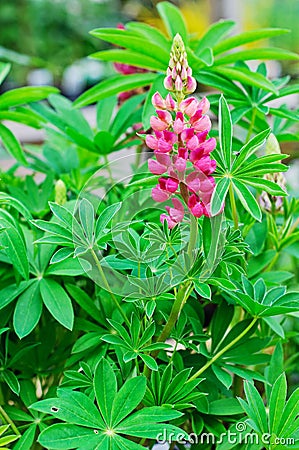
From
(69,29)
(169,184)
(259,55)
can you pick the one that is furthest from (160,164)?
(69,29)

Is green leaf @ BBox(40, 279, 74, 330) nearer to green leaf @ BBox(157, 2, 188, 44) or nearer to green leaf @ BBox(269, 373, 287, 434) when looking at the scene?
green leaf @ BBox(269, 373, 287, 434)

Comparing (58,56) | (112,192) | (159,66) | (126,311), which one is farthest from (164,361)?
(58,56)

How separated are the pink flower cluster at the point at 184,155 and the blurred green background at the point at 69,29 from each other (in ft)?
8.80

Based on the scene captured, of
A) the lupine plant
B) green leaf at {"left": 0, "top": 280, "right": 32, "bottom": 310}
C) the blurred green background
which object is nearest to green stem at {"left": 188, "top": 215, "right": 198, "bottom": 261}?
the lupine plant

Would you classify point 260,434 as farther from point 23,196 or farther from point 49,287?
point 23,196

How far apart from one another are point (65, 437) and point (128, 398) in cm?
6

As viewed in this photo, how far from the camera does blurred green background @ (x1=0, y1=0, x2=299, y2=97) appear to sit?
3.38 m

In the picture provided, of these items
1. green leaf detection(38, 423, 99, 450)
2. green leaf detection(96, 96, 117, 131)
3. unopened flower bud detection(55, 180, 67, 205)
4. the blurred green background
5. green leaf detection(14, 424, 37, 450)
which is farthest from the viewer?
the blurred green background

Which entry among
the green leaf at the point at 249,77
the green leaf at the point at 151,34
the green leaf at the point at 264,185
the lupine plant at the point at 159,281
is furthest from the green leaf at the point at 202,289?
the green leaf at the point at 151,34

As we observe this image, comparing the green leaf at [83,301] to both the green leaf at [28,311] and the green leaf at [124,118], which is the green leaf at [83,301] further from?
the green leaf at [124,118]

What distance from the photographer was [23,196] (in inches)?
31.9

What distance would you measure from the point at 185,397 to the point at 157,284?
0.11m

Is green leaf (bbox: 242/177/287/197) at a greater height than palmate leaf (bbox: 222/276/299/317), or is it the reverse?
green leaf (bbox: 242/177/287/197)

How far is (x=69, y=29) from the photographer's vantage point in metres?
3.82
